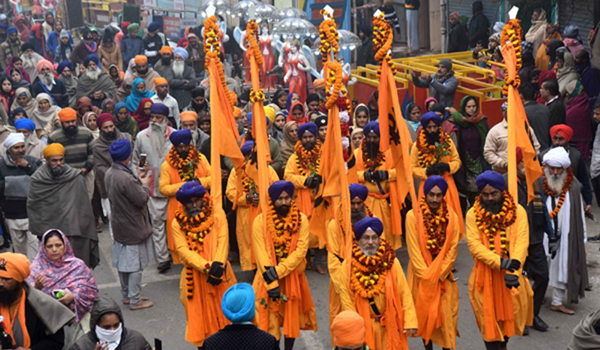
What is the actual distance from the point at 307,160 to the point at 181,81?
6.47 m

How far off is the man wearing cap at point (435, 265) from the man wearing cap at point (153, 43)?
12025 millimetres

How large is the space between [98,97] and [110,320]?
8771 millimetres

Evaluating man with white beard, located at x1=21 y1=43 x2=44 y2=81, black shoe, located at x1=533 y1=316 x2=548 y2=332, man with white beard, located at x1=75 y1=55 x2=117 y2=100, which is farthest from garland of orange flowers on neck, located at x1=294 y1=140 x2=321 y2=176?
man with white beard, located at x1=21 y1=43 x2=44 y2=81

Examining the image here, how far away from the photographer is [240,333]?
4.59 m

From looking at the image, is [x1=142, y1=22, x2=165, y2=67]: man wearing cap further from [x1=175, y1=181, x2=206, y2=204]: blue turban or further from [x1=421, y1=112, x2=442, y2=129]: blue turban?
[x1=175, y1=181, x2=206, y2=204]: blue turban

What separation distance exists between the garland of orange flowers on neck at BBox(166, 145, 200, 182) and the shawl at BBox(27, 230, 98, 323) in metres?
2.29

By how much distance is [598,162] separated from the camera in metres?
9.80

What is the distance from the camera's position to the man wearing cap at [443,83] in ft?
36.5

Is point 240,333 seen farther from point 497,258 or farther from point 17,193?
point 17,193

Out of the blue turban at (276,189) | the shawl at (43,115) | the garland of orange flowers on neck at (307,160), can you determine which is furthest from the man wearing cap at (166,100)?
the blue turban at (276,189)

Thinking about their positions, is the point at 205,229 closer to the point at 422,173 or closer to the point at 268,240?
the point at 268,240

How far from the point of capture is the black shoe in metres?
6.93

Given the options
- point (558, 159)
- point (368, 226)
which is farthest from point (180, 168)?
point (558, 159)

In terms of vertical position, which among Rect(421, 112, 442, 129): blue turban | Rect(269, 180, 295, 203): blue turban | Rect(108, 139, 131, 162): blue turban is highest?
Rect(421, 112, 442, 129): blue turban
